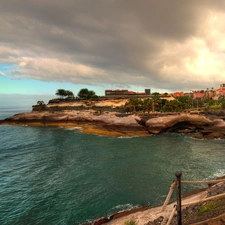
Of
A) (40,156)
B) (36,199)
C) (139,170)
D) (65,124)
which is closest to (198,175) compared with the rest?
(139,170)

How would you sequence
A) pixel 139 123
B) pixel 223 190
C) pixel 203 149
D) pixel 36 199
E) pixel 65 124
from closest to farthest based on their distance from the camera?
pixel 223 190, pixel 36 199, pixel 203 149, pixel 139 123, pixel 65 124

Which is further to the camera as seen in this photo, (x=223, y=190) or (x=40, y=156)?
(x=40, y=156)

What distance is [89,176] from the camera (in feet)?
70.3

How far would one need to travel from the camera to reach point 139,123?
172 ft

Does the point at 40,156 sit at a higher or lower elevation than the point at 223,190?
lower

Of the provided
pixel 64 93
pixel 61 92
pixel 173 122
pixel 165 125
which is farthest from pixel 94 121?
pixel 61 92

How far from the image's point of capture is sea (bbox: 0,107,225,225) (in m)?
15.1

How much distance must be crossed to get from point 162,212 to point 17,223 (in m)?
10.1

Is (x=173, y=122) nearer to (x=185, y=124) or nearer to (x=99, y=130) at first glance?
(x=185, y=124)

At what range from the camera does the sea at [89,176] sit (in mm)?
15070

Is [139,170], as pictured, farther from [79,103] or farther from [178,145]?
[79,103]

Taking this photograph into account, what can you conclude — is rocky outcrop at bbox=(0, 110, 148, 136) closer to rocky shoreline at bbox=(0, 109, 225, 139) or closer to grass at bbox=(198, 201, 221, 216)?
rocky shoreline at bbox=(0, 109, 225, 139)

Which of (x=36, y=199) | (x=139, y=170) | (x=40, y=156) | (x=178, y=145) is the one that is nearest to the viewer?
(x=36, y=199)

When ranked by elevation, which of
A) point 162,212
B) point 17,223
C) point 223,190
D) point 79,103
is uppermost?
point 79,103
